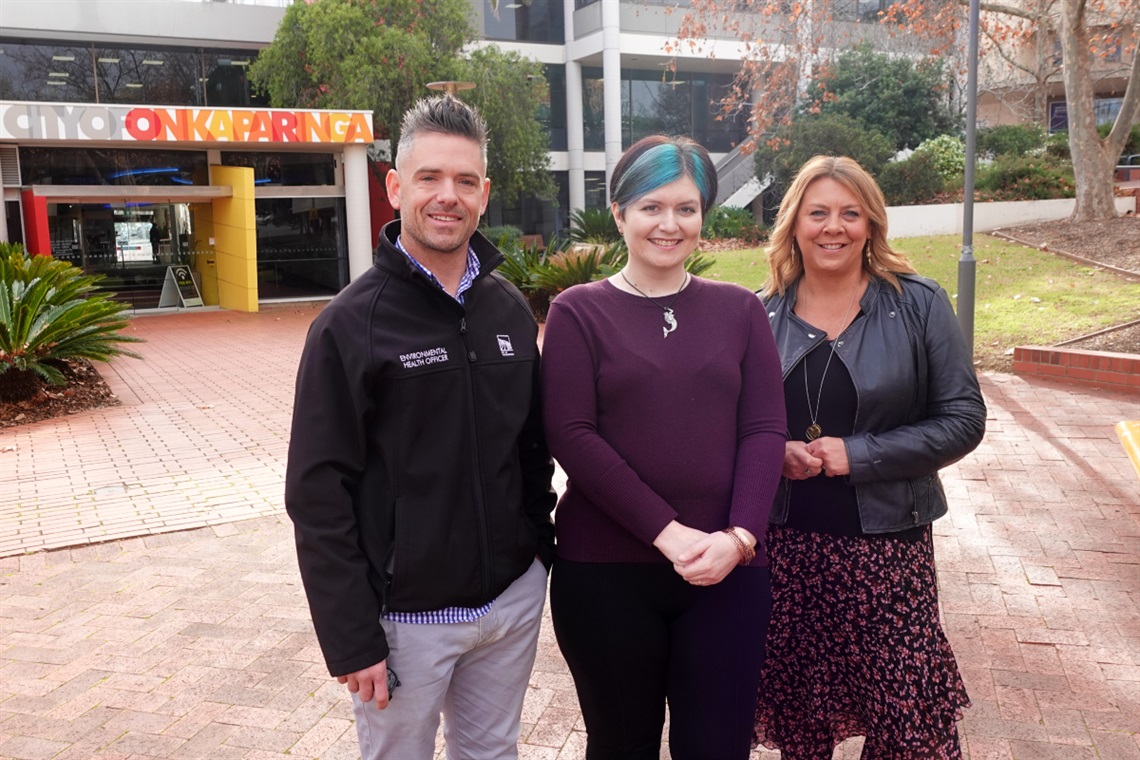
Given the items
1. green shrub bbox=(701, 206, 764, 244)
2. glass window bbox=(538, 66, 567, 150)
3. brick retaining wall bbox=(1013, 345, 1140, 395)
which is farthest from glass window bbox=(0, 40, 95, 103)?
brick retaining wall bbox=(1013, 345, 1140, 395)

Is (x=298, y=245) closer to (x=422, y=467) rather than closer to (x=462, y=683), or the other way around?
(x=462, y=683)

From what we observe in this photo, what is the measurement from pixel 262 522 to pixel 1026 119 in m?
30.2

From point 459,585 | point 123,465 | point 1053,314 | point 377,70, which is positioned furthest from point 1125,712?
point 377,70

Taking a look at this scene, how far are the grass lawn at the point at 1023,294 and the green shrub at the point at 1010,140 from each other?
6.66 metres

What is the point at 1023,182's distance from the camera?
68.9ft

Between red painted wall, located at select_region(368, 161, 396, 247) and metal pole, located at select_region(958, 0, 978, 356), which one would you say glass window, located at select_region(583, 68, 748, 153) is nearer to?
red painted wall, located at select_region(368, 161, 396, 247)

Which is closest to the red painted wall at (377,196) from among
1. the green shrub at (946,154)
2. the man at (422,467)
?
the green shrub at (946,154)

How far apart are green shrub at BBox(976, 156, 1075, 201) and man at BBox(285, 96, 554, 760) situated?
2079 centimetres

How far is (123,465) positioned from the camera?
8117 millimetres

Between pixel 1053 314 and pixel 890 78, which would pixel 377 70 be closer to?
pixel 890 78

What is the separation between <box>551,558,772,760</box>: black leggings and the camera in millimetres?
2348

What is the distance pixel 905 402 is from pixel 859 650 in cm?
72

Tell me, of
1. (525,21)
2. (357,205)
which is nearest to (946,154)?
(357,205)

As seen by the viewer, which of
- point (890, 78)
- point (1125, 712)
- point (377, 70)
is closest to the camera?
point (1125, 712)
